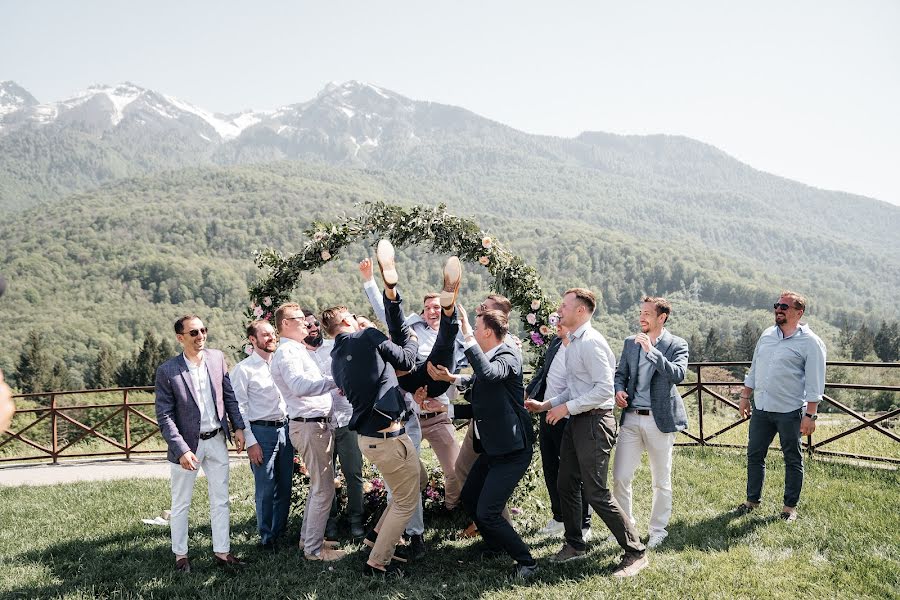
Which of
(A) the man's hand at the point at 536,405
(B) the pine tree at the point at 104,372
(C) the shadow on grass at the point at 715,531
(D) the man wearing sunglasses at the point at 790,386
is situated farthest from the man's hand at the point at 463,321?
(B) the pine tree at the point at 104,372

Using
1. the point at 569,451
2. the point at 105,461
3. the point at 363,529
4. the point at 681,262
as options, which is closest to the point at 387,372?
the point at 569,451

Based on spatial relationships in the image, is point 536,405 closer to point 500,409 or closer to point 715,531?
point 500,409

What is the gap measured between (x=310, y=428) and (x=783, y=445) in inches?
181

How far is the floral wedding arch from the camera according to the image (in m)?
6.94

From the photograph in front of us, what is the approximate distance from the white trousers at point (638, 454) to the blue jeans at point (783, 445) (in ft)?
4.34

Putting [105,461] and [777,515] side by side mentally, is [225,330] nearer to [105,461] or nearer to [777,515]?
[105,461]

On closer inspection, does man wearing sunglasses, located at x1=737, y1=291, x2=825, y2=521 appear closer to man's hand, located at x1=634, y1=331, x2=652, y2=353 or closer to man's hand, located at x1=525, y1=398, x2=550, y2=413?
man's hand, located at x1=634, y1=331, x2=652, y2=353

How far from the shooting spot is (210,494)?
17.7ft

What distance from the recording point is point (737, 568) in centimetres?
509

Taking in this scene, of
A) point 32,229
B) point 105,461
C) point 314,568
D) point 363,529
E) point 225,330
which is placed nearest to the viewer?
point 314,568

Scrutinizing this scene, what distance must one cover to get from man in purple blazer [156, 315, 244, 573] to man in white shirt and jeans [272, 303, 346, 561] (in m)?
0.58

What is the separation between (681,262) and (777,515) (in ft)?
417

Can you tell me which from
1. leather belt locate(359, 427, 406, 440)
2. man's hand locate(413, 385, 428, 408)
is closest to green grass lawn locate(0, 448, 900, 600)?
leather belt locate(359, 427, 406, 440)

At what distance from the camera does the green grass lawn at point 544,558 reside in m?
4.86
